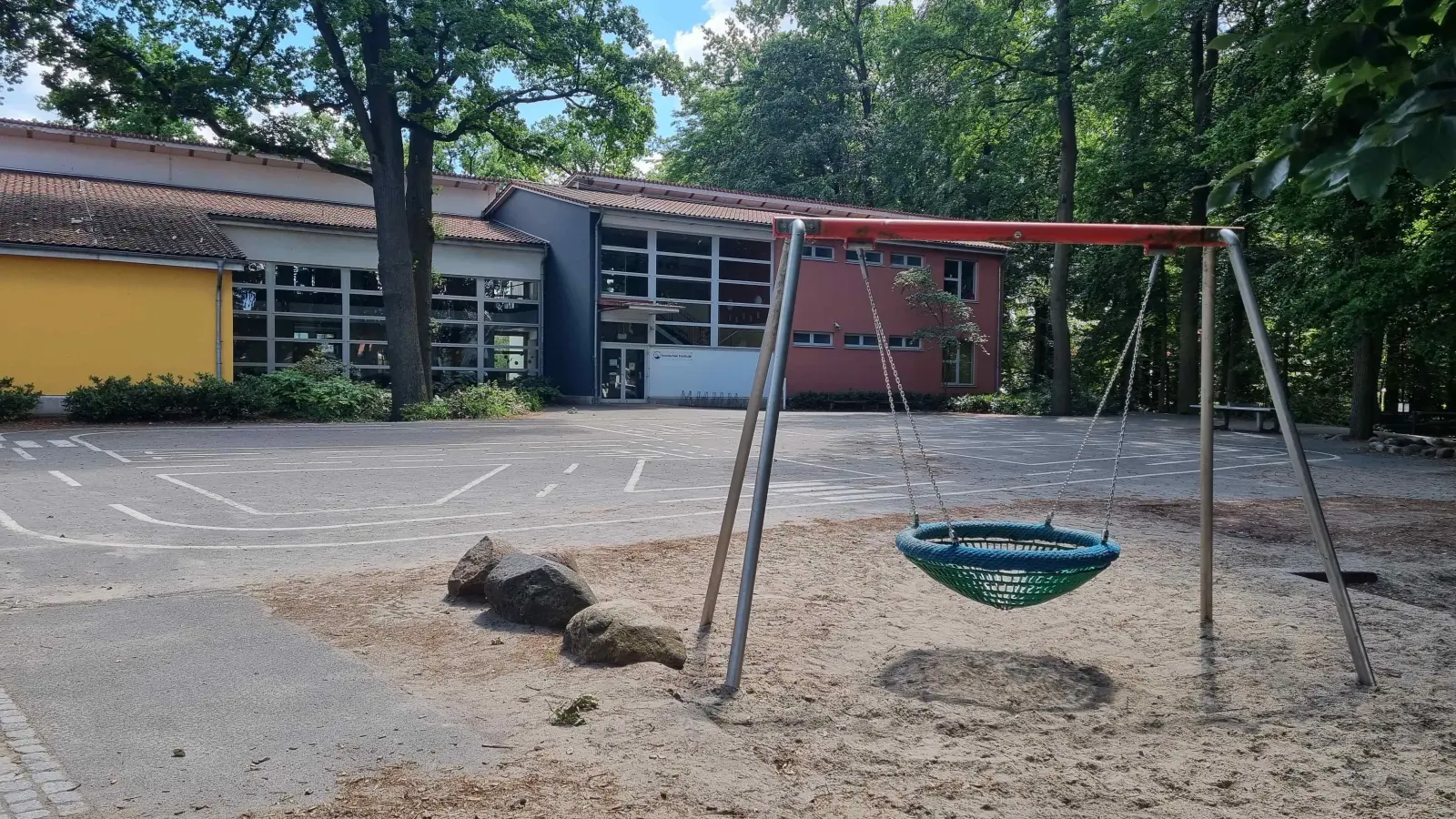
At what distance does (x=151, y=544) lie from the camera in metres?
7.73

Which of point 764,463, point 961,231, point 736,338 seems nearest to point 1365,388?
point 736,338

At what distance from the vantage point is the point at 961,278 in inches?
1491

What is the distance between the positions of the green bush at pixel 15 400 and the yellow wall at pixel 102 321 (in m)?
1.59

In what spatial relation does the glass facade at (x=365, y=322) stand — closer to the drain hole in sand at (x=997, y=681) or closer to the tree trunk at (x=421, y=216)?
the tree trunk at (x=421, y=216)

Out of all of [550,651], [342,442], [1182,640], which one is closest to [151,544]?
[550,651]

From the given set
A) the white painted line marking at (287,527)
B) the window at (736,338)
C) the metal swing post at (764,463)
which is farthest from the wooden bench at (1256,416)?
the metal swing post at (764,463)

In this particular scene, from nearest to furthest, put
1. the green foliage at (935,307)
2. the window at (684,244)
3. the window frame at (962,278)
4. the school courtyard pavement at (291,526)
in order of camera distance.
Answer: the school courtyard pavement at (291,526)
the window at (684,244)
the green foliage at (935,307)
the window frame at (962,278)

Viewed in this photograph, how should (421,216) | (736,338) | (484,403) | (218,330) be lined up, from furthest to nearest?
(736,338) < (421,216) < (484,403) < (218,330)

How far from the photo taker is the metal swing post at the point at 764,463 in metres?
4.44

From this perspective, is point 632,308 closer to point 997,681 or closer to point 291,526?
point 291,526

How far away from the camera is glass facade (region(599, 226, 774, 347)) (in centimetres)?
3184

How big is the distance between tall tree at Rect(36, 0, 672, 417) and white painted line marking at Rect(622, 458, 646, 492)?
33.7 feet

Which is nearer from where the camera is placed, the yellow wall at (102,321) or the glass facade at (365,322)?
the yellow wall at (102,321)

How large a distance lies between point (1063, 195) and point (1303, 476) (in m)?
27.3
